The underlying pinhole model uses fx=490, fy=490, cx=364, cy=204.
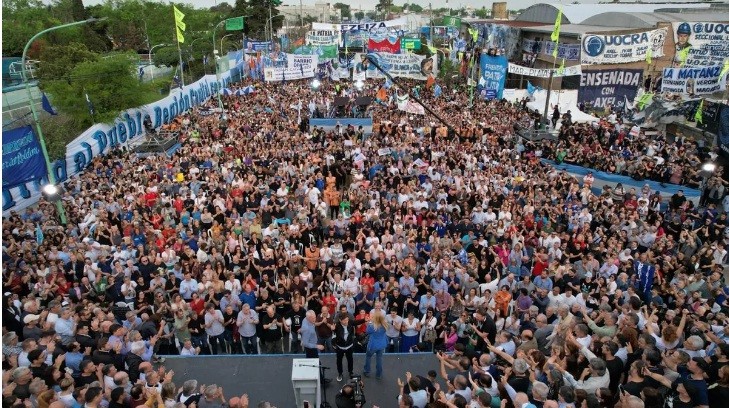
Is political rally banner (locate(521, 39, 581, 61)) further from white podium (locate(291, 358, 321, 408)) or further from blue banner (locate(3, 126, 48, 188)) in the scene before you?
white podium (locate(291, 358, 321, 408))

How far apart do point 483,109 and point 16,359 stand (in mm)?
22402

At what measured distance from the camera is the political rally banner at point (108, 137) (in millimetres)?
13828

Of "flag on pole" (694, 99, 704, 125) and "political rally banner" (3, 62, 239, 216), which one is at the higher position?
"flag on pole" (694, 99, 704, 125)

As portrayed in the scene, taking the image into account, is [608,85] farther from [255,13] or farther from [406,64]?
[255,13]

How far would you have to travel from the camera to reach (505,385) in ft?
17.9

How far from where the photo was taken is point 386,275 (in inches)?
365

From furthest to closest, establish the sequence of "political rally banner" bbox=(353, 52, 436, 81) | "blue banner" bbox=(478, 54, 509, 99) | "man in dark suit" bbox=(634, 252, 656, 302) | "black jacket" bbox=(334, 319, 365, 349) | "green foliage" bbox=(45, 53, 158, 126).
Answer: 1. "political rally banner" bbox=(353, 52, 436, 81)
2. "green foliage" bbox=(45, 53, 158, 126)
3. "blue banner" bbox=(478, 54, 509, 99)
4. "man in dark suit" bbox=(634, 252, 656, 302)
5. "black jacket" bbox=(334, 319, 365, 349)

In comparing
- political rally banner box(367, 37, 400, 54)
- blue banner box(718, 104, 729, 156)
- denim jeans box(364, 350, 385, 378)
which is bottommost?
denim jeans box(364, 350, 385, 378)

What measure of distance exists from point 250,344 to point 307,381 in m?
2.33

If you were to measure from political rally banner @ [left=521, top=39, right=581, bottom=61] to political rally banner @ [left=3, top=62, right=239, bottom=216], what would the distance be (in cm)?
2065

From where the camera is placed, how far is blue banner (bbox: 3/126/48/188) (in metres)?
10.9

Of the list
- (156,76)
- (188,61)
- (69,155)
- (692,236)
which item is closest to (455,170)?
(692,236)

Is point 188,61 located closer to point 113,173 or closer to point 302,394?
point 113,173

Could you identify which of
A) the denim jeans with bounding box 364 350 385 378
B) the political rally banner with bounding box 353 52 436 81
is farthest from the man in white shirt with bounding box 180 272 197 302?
the political rally banner with bounding box 353 52 436 81
